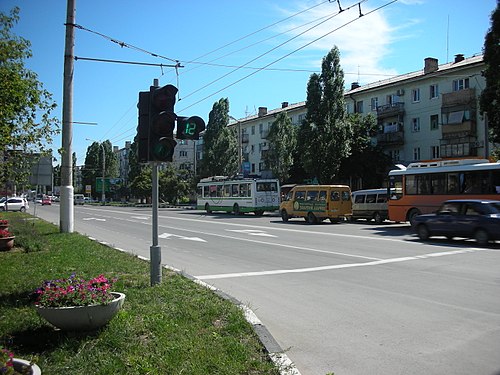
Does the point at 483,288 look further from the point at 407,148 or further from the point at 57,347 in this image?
the point at 407,148

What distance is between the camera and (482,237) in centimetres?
1528

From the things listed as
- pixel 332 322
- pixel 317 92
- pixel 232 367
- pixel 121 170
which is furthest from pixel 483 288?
pixel 121 170

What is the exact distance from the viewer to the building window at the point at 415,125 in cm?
4438

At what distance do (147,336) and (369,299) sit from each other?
4.03 m

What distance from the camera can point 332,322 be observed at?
639 cm

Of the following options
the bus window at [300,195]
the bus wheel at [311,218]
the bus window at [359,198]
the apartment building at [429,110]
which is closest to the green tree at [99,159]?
the apartment building at [429,110]

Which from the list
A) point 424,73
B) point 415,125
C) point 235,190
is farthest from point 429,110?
point 235,190

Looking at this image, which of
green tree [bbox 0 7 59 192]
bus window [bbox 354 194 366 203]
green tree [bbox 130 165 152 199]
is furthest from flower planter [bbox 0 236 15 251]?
green tree [bbox 130 165 152 199]

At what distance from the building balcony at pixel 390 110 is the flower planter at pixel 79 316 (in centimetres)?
4418

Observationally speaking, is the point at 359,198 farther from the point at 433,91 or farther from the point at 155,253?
the point at 155,253

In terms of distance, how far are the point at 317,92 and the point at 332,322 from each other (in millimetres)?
33942

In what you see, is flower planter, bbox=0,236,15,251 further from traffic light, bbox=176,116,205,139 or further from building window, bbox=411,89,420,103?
building window, bbox=411,89,420,103

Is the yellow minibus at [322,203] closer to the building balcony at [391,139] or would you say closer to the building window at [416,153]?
the building window at [416,153]

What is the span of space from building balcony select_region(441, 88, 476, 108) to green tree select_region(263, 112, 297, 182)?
15.9 m
